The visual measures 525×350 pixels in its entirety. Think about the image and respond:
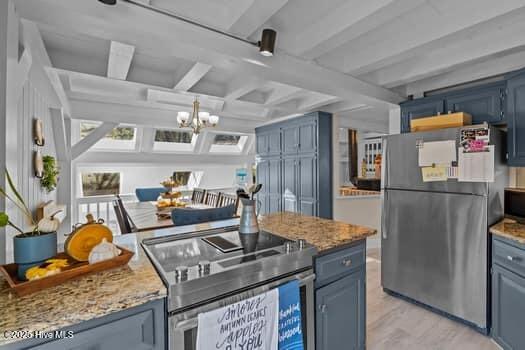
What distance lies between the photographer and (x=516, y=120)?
197 centimetres

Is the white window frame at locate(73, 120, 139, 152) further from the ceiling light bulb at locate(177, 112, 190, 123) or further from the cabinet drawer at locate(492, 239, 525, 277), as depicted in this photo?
the cabinet drawer at locate(492, 239, 525, 277)

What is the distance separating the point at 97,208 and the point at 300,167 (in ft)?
13.0

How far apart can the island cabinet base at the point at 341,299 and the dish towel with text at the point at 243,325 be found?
13.9 inches

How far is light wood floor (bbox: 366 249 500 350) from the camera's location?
1.91 m

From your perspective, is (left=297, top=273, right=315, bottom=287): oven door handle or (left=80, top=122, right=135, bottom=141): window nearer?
(left=297, top=273, right=315, bottom=287): oven door handle

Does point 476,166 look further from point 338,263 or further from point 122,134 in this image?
point 122,134

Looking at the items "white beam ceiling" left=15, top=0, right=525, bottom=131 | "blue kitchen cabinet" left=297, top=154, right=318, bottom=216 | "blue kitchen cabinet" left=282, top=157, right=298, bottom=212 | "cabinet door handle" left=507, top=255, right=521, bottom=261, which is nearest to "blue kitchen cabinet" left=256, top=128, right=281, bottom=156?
"blue kitchen cabinet" left=282, top=157, right=298, bottom=212

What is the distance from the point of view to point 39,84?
2227mm

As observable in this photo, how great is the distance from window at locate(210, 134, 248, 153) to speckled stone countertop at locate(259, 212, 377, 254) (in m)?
3.92

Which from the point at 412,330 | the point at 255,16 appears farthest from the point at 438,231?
the point at 255,16

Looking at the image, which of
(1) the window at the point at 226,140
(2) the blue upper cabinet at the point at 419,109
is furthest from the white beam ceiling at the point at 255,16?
(1) the window at the point at 226,140

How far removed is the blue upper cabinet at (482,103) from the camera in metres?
2.20

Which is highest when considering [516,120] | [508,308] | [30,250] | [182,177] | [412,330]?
[516,120]

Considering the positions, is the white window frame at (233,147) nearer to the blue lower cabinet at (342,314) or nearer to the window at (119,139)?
the window at (119,139)
